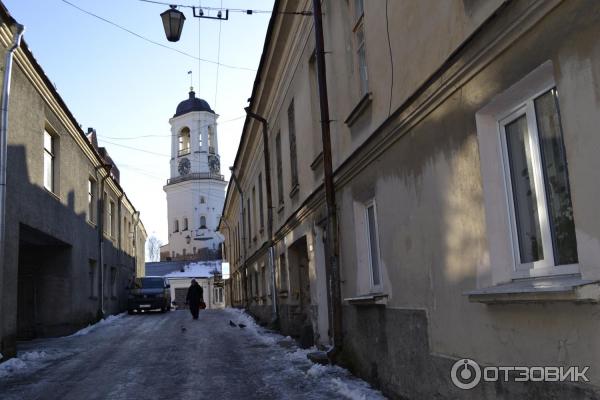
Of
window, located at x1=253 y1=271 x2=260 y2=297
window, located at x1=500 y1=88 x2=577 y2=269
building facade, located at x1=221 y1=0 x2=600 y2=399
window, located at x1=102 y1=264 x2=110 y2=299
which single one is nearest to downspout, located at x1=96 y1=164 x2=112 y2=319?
window, located at x1=102 y1=264 x2=110 y2=299

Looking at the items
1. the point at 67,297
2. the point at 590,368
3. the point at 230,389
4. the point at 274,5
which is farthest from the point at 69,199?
the point at 590,368

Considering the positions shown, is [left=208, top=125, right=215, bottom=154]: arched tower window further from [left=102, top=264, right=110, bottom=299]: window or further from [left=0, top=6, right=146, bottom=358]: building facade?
[left=102, top=264, right=110, bottom=299]: window

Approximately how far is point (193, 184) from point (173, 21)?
58.1m

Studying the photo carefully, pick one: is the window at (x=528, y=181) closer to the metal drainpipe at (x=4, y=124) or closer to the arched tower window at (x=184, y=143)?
the metal drainpipe at (x=4, y=124)

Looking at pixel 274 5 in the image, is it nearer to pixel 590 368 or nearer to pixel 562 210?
pixel 562 210

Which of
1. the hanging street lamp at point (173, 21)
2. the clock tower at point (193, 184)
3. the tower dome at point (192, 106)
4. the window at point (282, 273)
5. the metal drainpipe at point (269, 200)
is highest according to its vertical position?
the tower dome at point (192, 106)

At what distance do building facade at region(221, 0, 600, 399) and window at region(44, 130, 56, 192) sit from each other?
7.95m

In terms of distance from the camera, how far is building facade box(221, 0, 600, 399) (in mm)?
3225

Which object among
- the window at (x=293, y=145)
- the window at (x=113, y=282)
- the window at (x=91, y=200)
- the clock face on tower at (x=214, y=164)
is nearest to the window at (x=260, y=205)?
the window at (x=91, y=200)

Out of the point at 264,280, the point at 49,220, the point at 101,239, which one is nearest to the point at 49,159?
the point at 49,220

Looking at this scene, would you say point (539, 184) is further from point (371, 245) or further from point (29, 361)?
point (29, 361)

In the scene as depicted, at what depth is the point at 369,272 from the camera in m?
7.40

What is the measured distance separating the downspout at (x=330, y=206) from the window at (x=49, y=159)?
25.2 ft

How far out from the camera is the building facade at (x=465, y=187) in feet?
10.6
